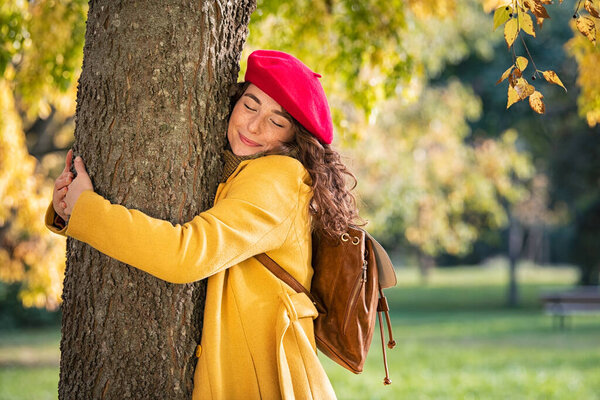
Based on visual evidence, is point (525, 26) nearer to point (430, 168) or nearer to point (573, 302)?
point (430, 168)

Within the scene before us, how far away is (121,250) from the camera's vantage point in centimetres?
196

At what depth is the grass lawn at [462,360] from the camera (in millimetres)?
8227

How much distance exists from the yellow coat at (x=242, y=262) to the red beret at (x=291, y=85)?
18cm

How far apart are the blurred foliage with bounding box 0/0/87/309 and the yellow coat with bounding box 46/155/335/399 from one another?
3.44m

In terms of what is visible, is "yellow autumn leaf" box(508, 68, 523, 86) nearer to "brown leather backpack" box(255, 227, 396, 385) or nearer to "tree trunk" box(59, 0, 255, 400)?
"brown leather backpack" box(255, 227, 396, 385)

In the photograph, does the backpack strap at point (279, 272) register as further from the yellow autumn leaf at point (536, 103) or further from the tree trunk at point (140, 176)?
the yellow autumn leaf at point (536, 103)

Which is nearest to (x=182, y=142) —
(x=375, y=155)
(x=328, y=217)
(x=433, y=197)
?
(x=328, y=217)

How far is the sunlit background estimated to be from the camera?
19.1ft

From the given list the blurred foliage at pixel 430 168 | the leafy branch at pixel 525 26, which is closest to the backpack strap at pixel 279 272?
the leafy branch at pixel 525 26

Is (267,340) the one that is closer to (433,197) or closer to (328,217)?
(328,217)

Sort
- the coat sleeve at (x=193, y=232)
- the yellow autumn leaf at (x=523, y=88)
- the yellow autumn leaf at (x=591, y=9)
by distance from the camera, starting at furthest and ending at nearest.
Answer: the yellow autumn leaf at (x=523, y=88) → the yellow autumn leaf at (x=591, y=9) → the coat sleeve at (x=193, y=232)

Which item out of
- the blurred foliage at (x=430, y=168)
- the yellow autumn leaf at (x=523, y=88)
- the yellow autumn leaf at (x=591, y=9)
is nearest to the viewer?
the yellow autumn leaf at (x=591, y=9)

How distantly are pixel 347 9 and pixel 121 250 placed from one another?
4.25m

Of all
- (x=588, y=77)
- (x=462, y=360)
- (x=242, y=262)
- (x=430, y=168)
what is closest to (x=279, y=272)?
(x=242, y=262)
